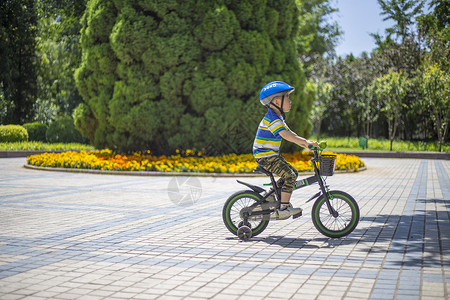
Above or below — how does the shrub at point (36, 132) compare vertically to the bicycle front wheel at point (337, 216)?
above

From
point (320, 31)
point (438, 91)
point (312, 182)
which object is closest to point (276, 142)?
point (312, 182)

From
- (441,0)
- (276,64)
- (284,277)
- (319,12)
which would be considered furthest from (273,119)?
(319,12)

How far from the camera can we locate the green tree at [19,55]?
37094 mm

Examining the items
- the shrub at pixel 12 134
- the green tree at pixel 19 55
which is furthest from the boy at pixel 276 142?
the green tree at pixel 19 55

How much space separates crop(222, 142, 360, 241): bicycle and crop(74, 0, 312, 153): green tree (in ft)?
39.5

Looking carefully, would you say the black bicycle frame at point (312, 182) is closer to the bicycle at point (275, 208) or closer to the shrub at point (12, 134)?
the bicycle at point (275, 208)

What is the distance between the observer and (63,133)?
30938mm

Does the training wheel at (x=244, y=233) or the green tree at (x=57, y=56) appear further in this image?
the green tree at (x=57, y=56)

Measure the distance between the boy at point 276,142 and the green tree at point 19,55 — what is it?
33490 mm

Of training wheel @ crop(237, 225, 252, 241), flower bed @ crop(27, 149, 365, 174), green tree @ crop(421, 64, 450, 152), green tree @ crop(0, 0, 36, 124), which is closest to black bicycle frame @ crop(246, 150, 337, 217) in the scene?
training wheel @ crop(237, 225, 252, 241)

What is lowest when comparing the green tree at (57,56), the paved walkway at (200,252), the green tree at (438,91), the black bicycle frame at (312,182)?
the paved walkway at (200,252)

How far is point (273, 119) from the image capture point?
644 cm

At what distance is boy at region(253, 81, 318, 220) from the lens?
643 cm

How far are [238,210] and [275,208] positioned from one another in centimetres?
47
